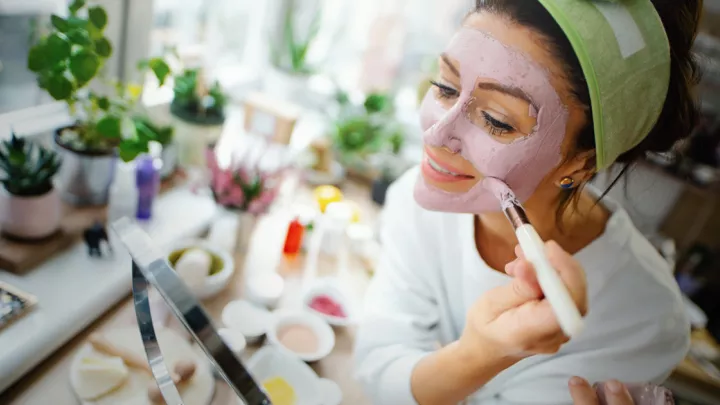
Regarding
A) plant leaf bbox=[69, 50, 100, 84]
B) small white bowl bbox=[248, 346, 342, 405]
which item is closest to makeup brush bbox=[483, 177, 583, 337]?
small white bowl bbox=[248, 346, 342, 405]

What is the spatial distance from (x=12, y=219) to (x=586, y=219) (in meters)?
0.92

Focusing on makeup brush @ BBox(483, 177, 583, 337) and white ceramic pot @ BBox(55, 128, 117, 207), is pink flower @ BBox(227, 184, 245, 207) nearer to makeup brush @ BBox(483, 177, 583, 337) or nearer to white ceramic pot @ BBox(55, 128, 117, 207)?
white ceramic pot @ BBox(55, 128, 117, 207)

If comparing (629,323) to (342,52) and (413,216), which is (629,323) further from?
(342,52)

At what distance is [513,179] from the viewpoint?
2.03ft

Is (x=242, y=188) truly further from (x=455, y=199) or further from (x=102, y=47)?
(x=455, y=199)

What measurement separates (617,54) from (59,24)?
79 cm

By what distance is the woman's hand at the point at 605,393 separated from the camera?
0.55 meters

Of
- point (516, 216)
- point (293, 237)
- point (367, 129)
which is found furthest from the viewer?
point (367, 129)

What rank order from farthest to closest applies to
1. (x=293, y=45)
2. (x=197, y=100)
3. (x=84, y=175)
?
(x=293, y=45), (x=197, y=100), (x=84, y=175)

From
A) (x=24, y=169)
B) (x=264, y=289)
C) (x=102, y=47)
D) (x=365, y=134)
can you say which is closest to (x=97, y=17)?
(x=102, y=47)

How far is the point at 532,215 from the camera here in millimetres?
744

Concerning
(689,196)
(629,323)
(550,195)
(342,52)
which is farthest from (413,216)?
(689,196)

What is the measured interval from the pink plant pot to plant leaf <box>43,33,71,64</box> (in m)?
0.22

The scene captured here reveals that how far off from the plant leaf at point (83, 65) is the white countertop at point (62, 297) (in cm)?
32
